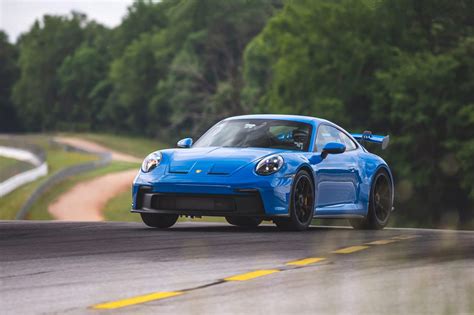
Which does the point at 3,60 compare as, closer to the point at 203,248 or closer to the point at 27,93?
the point at 27,93

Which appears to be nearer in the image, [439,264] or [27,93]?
[439,264]

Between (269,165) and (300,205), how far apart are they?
672 millimetres

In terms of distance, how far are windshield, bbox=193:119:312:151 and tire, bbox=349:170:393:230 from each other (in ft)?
4.84

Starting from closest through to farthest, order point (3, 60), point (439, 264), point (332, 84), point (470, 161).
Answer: point (439, 264)
point (470, 161)
point (332, 84)
point (3, 60)

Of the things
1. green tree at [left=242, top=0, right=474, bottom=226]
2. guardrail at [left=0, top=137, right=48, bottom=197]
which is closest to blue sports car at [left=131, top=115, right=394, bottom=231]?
green tree at [left=242, top=0, right=474, bottom=226]

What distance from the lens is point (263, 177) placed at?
1375cm

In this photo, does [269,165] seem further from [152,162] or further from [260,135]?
[152,162]

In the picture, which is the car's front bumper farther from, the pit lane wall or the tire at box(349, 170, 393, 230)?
the pit lane wall

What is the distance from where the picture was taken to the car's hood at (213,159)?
45.3 feet

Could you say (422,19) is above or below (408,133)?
above

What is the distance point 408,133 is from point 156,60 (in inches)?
3074

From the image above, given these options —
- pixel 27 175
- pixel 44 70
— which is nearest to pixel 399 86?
pixel 27 175

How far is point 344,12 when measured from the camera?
5912 cm

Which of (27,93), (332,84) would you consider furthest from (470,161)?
(27,93)
